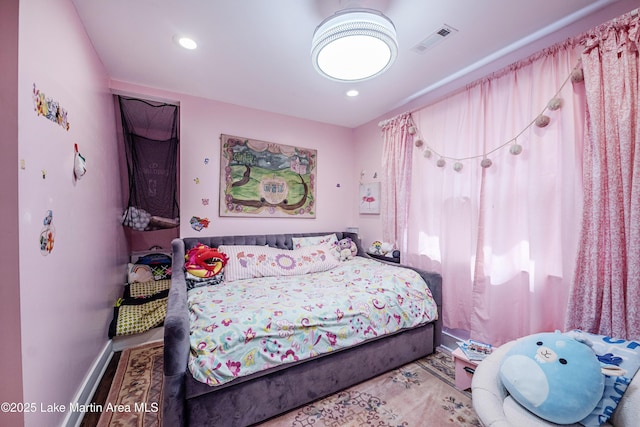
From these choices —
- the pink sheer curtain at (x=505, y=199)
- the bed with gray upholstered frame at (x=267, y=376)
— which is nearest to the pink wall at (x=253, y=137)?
Answer: the bed with gray upholstered frame at (x=267, y=376)

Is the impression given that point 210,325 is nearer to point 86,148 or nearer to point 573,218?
point 86,148

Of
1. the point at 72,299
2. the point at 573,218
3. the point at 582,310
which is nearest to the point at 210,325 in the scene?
the point at 72,299

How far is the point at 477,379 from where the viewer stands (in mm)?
1163

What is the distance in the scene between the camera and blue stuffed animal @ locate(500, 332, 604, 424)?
0.94 meters

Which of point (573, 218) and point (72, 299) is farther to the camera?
point (573, 218)

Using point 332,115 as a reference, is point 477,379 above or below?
below

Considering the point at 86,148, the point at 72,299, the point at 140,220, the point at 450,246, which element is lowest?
the point at 72,299

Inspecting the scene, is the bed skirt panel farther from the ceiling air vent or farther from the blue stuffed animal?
the ceiling air vent

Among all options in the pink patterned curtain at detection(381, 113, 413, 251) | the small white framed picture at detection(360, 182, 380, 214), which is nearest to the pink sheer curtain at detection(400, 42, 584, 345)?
the pink patterned curtain at detection(381, 113, 413, 251)

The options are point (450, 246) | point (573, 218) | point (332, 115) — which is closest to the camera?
point (573, 218)

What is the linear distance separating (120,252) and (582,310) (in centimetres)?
393

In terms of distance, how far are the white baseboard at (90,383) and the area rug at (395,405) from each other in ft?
3.67

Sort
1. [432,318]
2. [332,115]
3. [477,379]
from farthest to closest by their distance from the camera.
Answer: [332,115]
[432,318]
[477,379]

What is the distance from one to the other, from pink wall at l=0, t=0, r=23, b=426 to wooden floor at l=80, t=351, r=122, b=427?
26.2 inches
